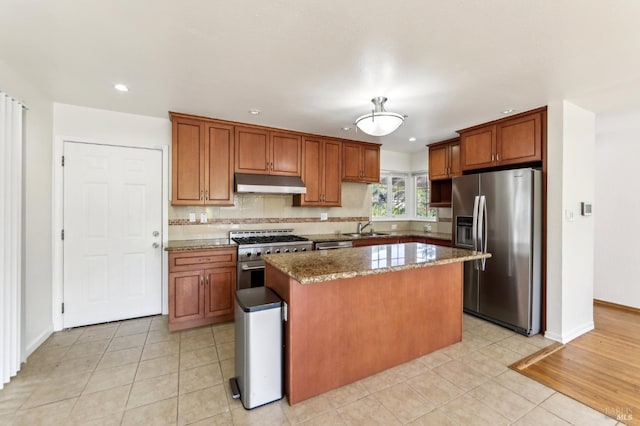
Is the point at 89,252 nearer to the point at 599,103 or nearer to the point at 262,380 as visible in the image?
the point at 262,380

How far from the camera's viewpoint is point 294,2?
150 centimetres

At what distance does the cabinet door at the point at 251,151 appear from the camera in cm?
359

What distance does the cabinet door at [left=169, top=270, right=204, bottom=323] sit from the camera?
2992mm

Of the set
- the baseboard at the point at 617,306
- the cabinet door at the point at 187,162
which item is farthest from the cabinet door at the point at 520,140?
the cabinet door at the point at 187,162

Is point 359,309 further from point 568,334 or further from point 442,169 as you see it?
point 442,169

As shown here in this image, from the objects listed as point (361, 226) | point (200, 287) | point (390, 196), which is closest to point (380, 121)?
point (200, 287)

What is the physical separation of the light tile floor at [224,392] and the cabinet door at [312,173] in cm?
207

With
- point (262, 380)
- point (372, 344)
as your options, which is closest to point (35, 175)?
point (262, 380)

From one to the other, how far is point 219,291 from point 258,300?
144 cm

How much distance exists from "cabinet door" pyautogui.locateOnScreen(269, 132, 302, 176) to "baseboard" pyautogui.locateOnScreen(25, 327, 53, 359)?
2.85 meters

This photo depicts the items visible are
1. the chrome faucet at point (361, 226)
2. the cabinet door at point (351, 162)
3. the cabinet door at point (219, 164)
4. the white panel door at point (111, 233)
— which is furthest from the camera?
the chrome faucet at point (361, 226)

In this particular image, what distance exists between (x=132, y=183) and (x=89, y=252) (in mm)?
879

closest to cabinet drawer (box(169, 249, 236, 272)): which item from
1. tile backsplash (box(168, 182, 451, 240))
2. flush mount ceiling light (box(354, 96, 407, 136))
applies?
tile backsplash (box(168, 182, 451, 240))

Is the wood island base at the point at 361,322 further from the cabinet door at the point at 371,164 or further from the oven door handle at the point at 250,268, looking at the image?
the cabinet door at the point at 371,164
